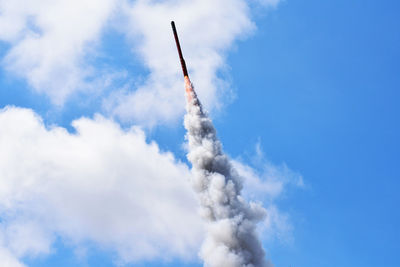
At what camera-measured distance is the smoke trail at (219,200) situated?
8888cm

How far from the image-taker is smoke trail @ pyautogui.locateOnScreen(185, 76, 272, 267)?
88875mm

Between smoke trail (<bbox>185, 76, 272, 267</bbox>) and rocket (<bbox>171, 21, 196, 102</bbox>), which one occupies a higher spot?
rocket (<bbox>171, 21, 196, 102</bbox>)

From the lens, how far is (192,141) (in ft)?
303

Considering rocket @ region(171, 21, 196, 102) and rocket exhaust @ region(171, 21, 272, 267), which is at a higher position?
rocket @ region(171, 21, 196, 102)

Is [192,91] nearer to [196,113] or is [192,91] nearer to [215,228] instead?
[196,113]

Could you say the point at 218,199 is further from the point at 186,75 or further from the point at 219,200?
the point at 186,75

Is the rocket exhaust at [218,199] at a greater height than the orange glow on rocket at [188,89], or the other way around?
the orange glow on rocket at [188,89]

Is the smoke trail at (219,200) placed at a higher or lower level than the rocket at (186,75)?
lower

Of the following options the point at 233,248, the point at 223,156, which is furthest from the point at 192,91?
the point at 233,248

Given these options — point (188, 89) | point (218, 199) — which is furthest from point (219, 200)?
point (188, 89)

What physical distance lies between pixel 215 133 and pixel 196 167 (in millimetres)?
6887

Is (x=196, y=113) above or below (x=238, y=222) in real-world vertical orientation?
above

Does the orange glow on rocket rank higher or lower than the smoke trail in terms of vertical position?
higher

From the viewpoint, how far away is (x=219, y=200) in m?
89.6
